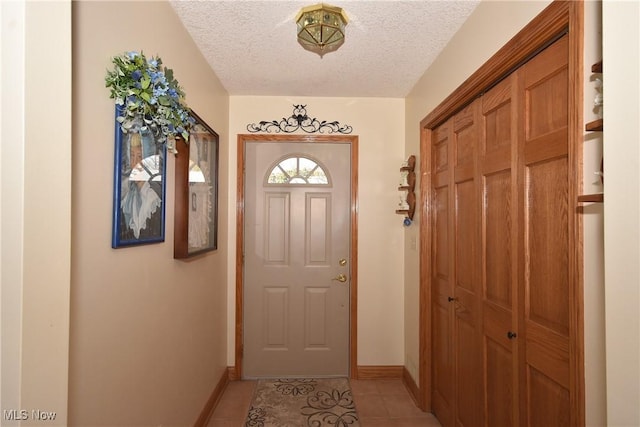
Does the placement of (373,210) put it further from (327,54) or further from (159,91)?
(159,91)

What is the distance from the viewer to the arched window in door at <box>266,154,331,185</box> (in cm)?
278

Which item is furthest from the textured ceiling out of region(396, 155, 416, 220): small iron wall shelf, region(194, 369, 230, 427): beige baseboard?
region(194, 369, 230, 427): beige baseboard

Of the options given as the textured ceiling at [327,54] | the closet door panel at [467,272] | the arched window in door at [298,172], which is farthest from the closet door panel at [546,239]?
the arched window in door at [298,172]

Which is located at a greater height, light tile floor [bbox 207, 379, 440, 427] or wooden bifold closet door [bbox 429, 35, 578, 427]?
wooden bifold closet door [bbox 429, 35, 578, 427]

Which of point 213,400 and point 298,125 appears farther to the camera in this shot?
point 298,125

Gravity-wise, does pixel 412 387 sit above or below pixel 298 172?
below

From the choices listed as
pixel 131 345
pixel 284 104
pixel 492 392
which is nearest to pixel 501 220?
pixel 492 392

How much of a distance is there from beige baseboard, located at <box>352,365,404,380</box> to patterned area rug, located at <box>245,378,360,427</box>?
144 mm

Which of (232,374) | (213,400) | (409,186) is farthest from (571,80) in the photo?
(232,374)

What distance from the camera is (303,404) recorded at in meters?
2.38

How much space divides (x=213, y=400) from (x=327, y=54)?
2.48m

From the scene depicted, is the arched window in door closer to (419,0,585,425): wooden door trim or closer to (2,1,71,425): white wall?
(419,0,585,425): wooden door trim

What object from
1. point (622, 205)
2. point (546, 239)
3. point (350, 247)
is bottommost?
point (350, 247)

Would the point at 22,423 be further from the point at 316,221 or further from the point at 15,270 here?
the point at 316,221
